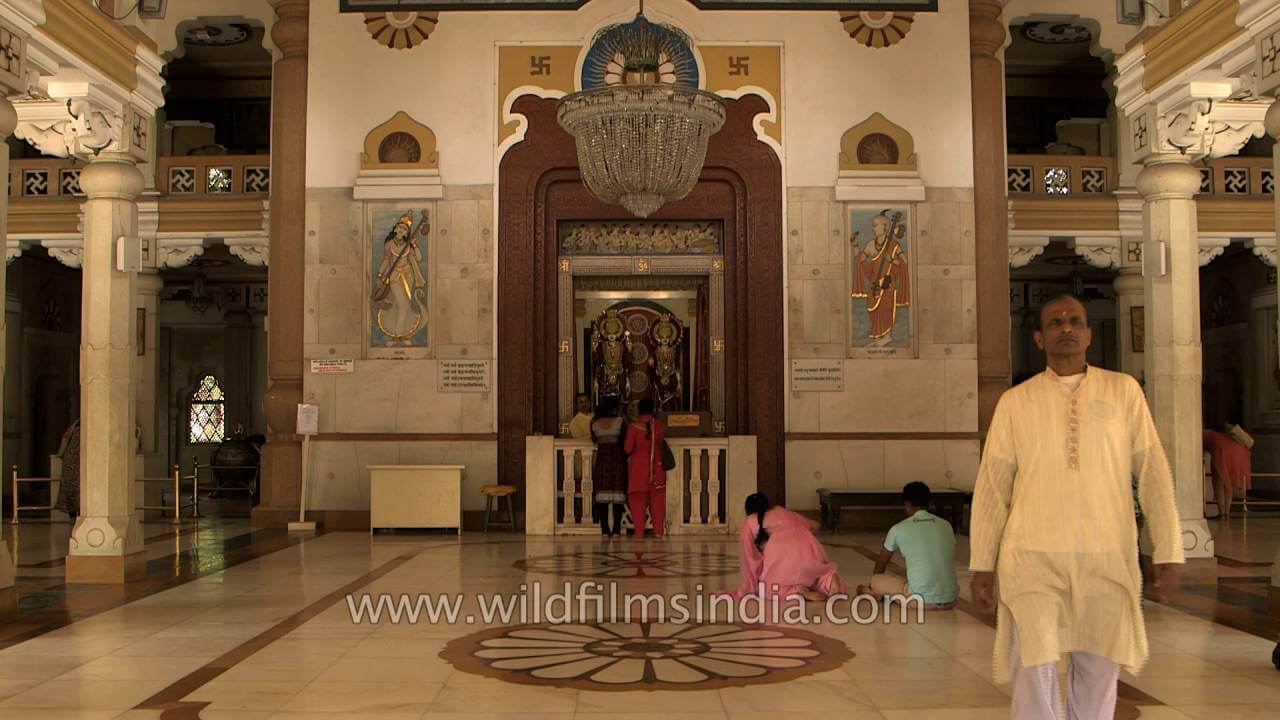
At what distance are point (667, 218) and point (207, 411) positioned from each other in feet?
42.1

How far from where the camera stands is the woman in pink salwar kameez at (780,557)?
7266 mm

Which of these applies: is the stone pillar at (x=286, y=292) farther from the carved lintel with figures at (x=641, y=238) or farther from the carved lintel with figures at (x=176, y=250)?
the carved lintel with figures at (x=176, y=250)

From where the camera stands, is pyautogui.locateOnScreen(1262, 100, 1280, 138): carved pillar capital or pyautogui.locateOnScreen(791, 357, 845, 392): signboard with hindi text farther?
pyautogui.locateOnScreen(791, 357, 845, 392): signboard with hindi text

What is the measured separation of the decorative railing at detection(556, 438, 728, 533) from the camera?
11727 mm

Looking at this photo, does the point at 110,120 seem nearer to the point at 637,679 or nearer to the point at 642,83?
the point at 642,83

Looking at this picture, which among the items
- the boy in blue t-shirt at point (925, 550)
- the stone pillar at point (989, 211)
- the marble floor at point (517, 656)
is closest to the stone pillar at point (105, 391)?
the marble floor at point (517, 656)

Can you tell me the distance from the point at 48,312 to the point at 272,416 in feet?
30.8

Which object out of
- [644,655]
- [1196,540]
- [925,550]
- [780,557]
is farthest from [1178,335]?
[644,655]

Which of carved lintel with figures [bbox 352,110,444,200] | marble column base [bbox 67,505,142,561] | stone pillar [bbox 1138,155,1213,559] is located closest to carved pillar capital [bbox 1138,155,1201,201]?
stone pillar [bbox 1138,155,1213,559]

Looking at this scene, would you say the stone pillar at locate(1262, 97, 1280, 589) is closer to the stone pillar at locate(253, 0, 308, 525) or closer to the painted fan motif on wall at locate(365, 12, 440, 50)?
the painted fan motif on wall at locate(365, 12, 440, 50)

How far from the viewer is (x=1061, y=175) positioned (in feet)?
50.4

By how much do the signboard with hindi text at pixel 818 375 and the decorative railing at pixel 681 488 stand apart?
4.26 feet

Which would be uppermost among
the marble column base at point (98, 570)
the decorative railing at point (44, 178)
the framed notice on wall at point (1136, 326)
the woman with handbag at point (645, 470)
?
the decorative railing at point (44, 178)

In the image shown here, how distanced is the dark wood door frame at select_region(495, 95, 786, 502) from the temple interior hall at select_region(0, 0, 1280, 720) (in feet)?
0.14
